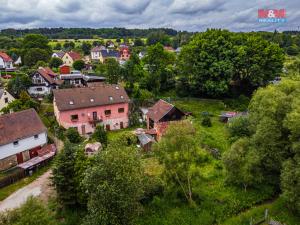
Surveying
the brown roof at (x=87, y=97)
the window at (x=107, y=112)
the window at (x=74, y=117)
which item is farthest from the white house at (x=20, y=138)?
the window at (x=107, y=112)

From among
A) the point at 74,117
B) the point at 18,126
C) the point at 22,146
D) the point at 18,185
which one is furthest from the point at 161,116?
the point at 18,185

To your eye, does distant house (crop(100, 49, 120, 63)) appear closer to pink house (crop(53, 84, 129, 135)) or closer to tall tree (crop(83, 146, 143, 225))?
pink house (crop(53, 84, 129, 135))

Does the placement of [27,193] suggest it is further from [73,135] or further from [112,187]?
[112,187]

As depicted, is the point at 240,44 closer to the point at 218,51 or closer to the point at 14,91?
the point at 218,51

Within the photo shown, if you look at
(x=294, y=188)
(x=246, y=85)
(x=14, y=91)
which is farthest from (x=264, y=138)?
(x=14, y=91)

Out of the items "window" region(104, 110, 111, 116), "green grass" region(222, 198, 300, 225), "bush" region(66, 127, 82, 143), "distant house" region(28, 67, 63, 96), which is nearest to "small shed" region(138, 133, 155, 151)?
"window" region(104, 110, 111, 116)

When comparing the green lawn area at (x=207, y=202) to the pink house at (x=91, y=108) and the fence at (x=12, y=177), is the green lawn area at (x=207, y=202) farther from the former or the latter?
the pink house at (x=91, y=108)
